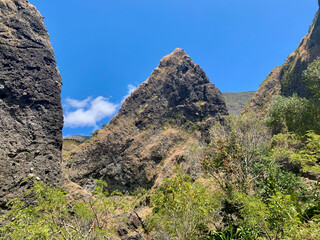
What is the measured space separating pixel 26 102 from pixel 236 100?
100211 mm

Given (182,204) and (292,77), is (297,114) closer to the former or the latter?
(182,204)

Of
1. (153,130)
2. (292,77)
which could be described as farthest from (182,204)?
(292,77)

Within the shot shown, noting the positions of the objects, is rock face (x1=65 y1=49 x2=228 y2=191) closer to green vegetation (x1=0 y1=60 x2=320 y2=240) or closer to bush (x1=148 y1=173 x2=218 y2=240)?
green vegetation (x1=0 y1=60 x2=320 y2=240)

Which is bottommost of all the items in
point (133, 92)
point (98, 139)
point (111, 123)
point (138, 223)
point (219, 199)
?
point (138, 223)

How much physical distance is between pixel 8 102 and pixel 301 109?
4255cm

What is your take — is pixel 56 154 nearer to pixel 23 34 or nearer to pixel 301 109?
pixel 23 34

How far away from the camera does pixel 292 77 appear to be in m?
42.1

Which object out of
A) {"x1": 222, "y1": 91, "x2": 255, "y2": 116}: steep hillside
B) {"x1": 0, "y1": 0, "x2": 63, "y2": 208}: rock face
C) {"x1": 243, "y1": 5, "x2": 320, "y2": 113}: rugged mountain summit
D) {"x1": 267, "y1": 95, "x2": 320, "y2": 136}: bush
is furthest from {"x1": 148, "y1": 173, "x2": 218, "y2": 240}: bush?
{"x1": 222, "y1": 91, "x2": 255, "y2": 116}: steep hillside

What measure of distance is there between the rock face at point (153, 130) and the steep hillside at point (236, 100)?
3672cm

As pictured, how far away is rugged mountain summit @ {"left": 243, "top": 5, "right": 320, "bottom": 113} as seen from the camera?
3944 centimetres

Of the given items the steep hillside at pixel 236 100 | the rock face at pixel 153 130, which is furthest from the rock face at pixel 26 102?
the steep hillside at pixel 236 100

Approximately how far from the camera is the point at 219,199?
596 inches

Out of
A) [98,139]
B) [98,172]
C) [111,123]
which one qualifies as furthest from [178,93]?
[98,172]

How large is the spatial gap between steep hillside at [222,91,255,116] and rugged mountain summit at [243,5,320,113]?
3558cm
